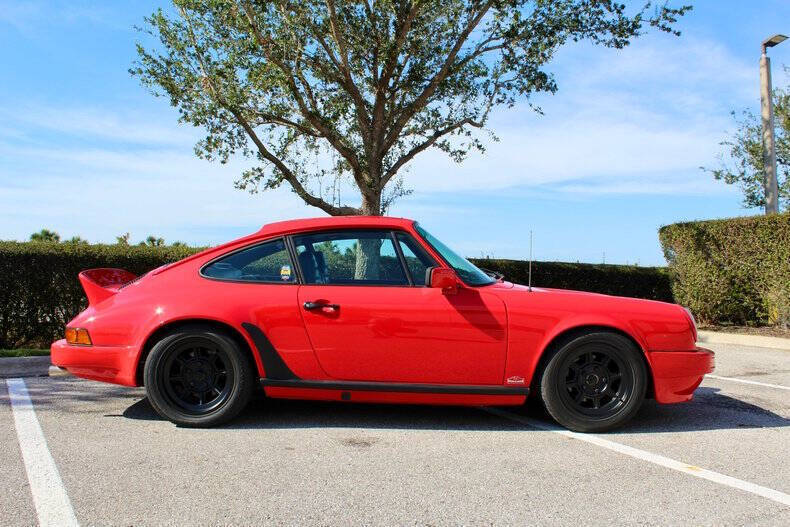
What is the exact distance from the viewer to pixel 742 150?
22.4m

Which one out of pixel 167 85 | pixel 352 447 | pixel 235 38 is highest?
pixel 235 38

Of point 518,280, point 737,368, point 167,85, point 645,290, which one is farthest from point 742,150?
point 167,85

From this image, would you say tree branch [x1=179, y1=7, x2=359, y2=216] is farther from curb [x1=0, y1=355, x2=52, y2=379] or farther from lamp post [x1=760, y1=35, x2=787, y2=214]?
lamp post [x1=760, y1=35, x2=787, y2=214]

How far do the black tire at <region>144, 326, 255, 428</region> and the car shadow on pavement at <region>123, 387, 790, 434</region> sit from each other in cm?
20

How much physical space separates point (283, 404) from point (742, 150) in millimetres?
22064

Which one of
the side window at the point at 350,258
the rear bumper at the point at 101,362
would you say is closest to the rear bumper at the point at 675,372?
the side window at the point at 350,258

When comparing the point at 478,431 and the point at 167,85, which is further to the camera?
the point at 167,85

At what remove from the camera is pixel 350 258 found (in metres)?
4.70

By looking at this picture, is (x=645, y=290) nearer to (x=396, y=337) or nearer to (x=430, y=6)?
(x=430, y=6)

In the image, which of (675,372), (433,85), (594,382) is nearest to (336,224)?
(594,382)

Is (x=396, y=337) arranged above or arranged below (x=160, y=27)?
below

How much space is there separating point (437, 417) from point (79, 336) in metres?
2.67

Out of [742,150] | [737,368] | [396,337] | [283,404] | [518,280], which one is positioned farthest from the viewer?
[742,150]

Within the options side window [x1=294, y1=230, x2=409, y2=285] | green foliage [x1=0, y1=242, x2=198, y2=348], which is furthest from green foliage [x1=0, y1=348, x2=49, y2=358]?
side window [x1=294, y1=230, x2=409, y2=285]
